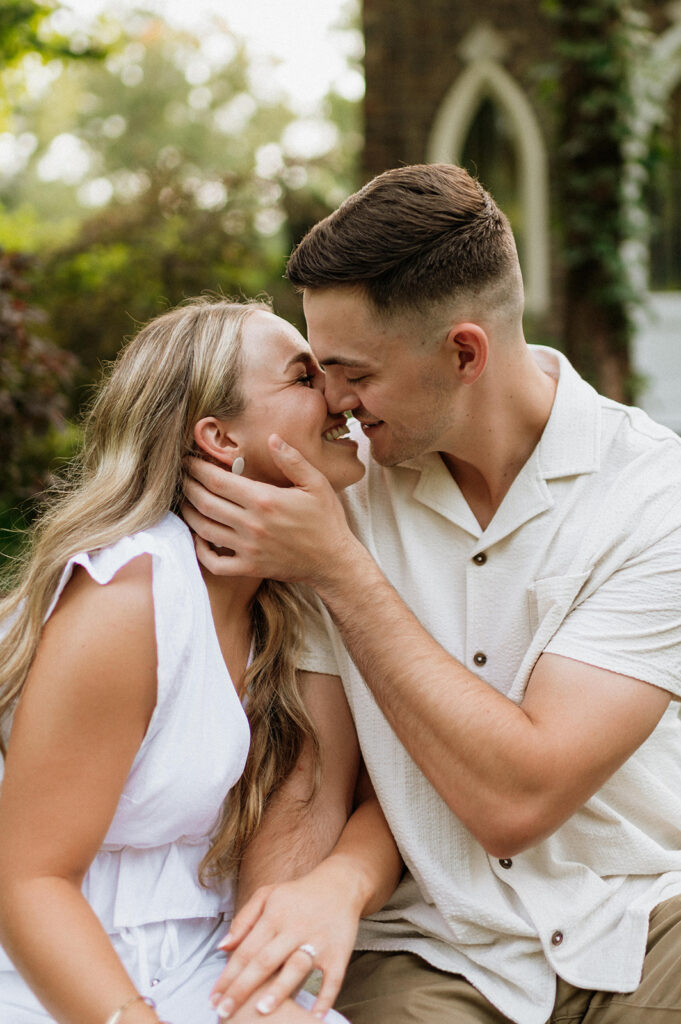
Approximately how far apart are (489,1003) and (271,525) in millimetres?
1192

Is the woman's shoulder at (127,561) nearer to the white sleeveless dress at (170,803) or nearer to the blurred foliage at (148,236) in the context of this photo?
the white sleeveless dress at (170,803)

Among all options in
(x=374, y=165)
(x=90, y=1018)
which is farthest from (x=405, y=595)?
(x=374, y=165)

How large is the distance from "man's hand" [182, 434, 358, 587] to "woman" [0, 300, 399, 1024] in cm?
7

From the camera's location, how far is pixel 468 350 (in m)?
2.65

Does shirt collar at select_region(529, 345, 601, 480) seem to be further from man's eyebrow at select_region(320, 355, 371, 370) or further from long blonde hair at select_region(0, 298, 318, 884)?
long blonde hair at select_region(0, 298, 318, 884)

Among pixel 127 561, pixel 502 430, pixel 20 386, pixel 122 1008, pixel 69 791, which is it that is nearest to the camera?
pixel 122 1008

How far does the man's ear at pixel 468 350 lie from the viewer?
2.61 m

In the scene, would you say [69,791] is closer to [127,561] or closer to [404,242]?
[127,561]

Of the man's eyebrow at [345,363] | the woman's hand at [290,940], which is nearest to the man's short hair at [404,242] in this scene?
the man's eyebrow at [345,363]

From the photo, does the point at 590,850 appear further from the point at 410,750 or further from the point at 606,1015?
the point at 410,750

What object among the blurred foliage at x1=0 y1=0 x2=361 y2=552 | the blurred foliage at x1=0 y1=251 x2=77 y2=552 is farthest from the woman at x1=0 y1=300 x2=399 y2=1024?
the blurred foliage at x1=0 y1=0 x2=361 y2=552

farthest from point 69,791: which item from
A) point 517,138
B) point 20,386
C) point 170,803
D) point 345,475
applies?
point 517,138

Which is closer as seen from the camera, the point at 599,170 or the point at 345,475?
the point at 345,475

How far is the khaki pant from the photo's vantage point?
7.61ft
